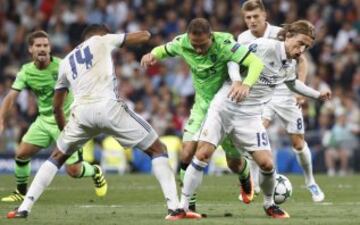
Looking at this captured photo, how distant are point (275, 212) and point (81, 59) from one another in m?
2.80

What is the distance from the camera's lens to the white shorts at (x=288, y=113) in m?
15.7

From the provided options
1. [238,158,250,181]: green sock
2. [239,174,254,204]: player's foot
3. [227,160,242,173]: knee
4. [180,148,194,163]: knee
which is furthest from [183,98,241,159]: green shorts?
[239,174,254,204]: player's foot

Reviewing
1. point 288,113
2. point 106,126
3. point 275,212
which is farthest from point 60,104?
point 288,113

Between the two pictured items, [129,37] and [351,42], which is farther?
[351,42]

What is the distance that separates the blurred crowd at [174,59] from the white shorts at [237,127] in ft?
41.0

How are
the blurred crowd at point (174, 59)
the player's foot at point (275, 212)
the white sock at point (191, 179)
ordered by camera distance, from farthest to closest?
the blurred crowd at point (174, 59), the player's foot at point (275, 212), the white sock at point (191, 179)

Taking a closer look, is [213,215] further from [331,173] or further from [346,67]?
[346,67]

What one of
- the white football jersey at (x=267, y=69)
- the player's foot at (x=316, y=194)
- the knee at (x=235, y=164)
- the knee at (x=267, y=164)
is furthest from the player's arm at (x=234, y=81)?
the player's foot at (x=316, y=194)

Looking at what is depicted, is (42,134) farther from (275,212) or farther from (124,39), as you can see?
(275,212)

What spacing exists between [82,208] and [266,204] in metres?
2.55

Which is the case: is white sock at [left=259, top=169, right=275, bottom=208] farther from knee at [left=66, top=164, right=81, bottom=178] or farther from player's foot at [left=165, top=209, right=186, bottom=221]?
knee at [left=66, top=164, right=81, bottom=178]

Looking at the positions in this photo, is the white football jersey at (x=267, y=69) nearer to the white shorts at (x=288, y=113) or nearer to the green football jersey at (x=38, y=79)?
the white shorts at (x=288, y=113)

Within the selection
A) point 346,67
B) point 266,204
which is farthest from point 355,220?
point 346,67

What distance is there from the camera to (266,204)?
12.3 meters
